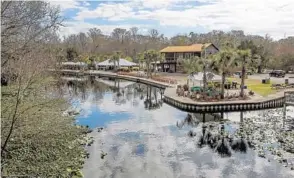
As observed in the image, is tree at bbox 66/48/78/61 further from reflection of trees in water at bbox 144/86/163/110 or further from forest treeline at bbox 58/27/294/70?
reflection of trees in water at bbox 144/86/163/110

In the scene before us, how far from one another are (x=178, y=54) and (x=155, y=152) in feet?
147

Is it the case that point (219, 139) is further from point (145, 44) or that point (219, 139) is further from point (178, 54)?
point (145, 44)

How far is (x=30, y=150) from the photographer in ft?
39.5

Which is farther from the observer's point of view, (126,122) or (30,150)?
(126,122)

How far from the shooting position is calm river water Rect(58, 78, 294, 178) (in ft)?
40.9

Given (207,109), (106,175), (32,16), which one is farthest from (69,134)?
(207,109)

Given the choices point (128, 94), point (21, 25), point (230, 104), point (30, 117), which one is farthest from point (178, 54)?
point (30, 117)

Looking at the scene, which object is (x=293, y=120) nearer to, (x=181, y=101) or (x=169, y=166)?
(x=181, y=101)

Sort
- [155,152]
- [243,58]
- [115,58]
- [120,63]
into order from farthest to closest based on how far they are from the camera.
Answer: [120,63]
[115,58]
[243,58]
[155,152]

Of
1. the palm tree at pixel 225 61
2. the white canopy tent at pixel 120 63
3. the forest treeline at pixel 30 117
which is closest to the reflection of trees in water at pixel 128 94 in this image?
the palm tree at pixel 225 61

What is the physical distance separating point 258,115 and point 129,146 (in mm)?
11245

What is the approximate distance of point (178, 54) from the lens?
2299 inches

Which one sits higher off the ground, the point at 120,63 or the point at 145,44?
the point at 145,44

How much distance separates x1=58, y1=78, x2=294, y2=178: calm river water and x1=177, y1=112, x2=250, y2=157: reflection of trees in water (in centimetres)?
34
